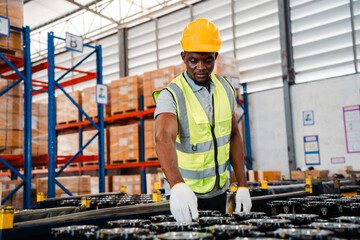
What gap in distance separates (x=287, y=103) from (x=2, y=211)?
9209 millimetres

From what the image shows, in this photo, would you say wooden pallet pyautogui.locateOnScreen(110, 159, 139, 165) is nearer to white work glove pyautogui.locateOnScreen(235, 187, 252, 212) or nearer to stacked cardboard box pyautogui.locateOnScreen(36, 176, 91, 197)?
stacked cardboard box pyautogui.locateOnScreen(36, 176, 91, 197)

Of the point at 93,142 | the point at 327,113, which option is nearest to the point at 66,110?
the point at 93,142

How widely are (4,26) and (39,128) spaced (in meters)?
2.79

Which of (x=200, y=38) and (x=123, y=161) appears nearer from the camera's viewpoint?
(x=200, y=38)

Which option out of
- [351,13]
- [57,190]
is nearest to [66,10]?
[57,190]

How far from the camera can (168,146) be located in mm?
2006

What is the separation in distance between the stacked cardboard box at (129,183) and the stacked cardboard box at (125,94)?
5.66 feet

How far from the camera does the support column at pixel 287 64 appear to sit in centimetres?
970

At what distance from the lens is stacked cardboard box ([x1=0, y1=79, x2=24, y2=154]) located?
18.3ft

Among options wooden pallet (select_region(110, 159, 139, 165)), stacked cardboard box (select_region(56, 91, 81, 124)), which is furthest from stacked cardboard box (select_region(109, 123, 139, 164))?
stacked cardboard box (select_region(56, 91, 81, 124))

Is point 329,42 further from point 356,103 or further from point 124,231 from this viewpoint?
point 124,231

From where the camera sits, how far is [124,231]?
1.17 metres

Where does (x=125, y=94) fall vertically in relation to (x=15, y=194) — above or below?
above

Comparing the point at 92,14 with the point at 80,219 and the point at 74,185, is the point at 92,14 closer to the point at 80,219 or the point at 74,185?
the point at 74,185
